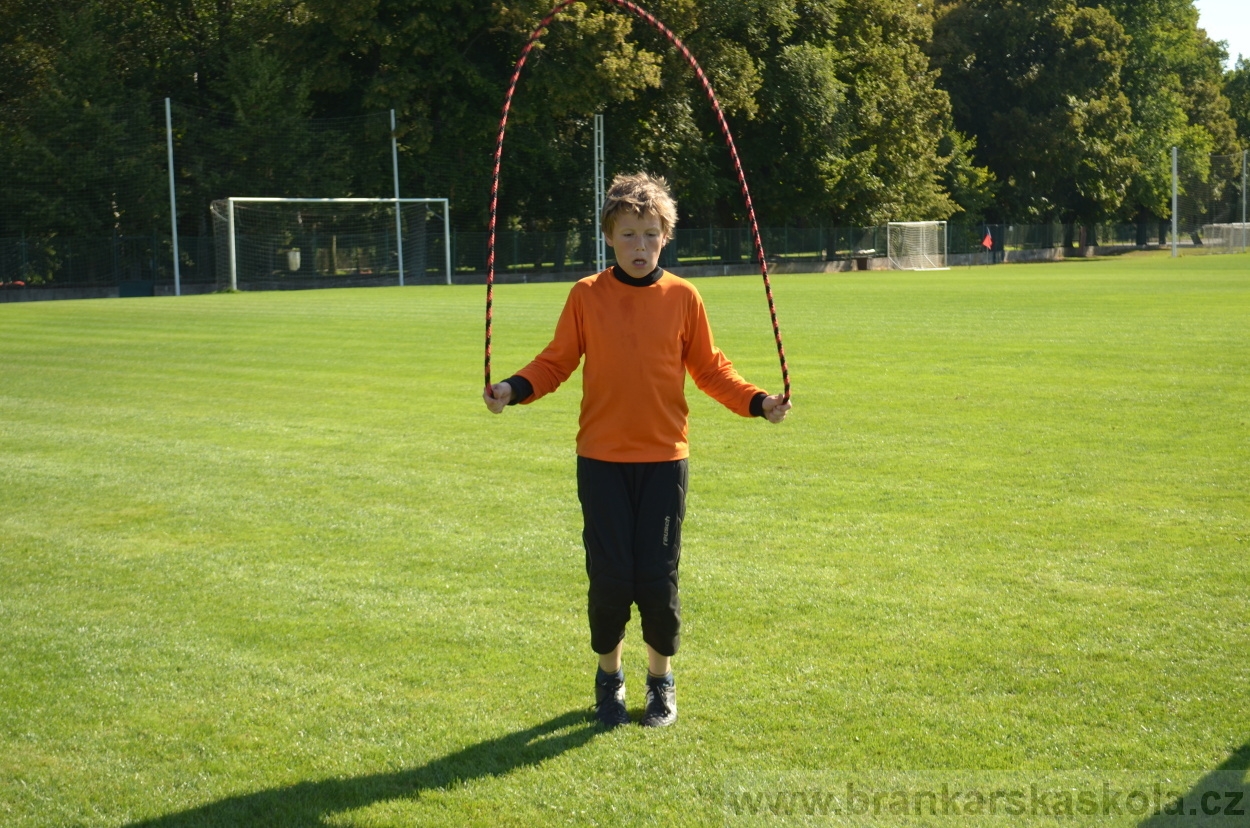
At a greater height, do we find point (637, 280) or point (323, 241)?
point (323, 241)

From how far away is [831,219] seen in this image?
226 ft

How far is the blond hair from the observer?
4.82 m

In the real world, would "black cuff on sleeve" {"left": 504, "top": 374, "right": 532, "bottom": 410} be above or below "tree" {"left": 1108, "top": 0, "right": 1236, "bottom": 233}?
below

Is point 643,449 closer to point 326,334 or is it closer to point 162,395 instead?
point 162,395

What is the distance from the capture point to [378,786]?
439cm

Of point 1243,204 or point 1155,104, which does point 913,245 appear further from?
point 1155,104

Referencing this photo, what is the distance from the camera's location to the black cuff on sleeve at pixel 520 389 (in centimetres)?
503

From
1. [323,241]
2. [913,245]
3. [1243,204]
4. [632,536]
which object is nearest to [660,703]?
[632,536]

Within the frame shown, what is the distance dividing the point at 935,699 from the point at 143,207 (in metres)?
45.8

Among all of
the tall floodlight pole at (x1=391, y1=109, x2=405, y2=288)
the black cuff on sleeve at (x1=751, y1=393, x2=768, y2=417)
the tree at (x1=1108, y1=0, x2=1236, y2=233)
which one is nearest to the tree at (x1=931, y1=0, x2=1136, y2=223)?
the tree at (x1=1108, y1=0, x2=1236, y2=233)

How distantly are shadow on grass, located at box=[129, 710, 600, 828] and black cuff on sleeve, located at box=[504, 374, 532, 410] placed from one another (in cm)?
122

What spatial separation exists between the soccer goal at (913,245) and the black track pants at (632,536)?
64.1m

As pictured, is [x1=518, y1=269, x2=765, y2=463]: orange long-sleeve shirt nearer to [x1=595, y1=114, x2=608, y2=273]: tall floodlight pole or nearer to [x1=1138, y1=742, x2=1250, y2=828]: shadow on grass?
[x1=1138, y1=742, x2=1250, y2=828]: shadow on grass

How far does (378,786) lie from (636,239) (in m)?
2.10
